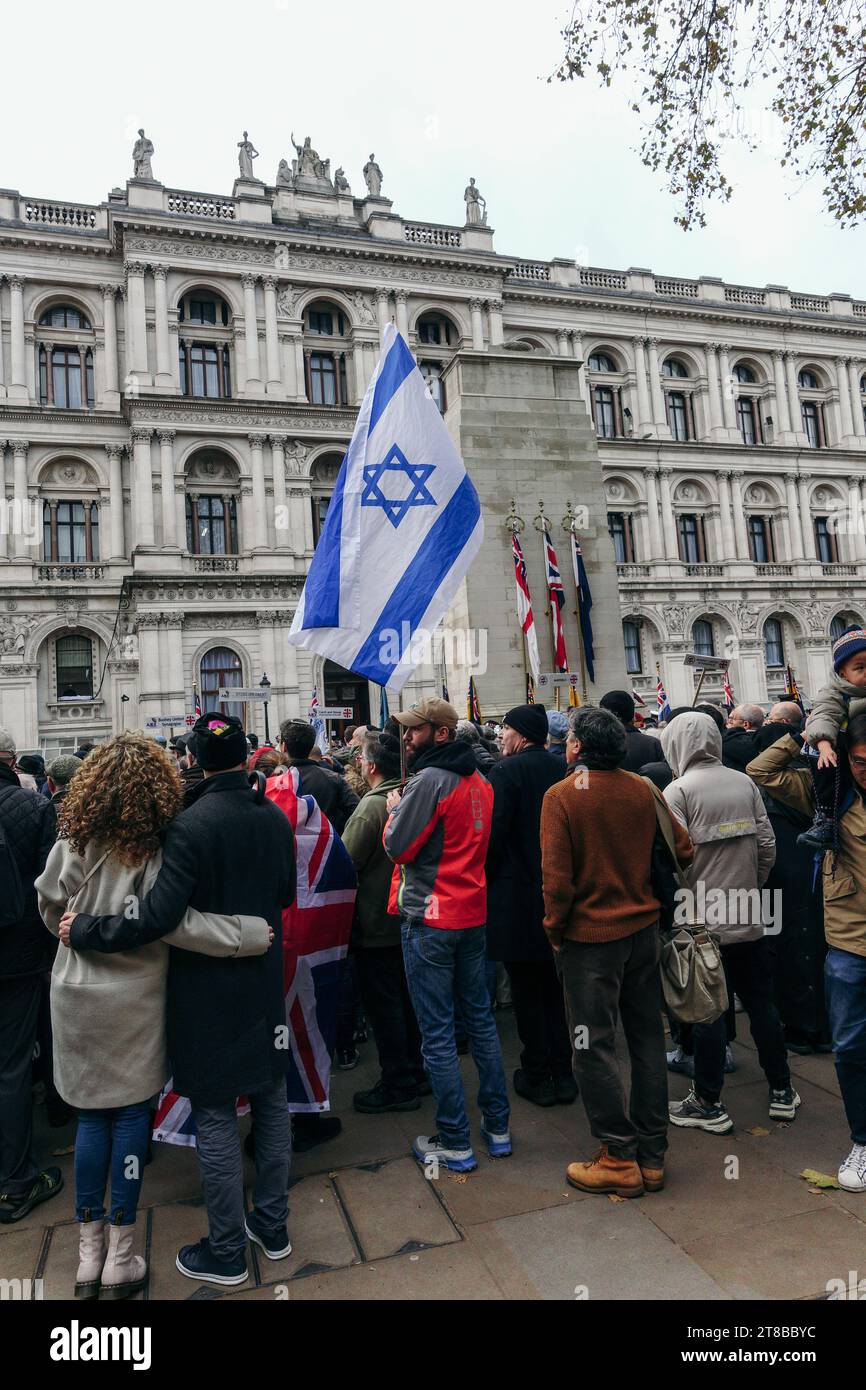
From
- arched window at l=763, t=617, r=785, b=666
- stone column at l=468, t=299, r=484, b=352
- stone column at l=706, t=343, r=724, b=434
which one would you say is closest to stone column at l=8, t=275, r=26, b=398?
stone column at l=468, t=299, r=484, b=352

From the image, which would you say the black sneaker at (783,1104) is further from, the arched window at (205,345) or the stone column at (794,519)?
the stone column at (794,519)

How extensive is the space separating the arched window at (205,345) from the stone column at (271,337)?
153 centimetres

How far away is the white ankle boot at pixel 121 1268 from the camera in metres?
3.15

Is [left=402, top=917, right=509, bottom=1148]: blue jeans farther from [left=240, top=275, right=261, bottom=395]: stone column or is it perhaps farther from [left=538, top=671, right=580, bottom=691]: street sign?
[left=240, top=275, right=261, bottom=395]: stone column

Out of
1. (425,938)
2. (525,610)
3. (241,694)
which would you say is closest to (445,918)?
(425,938)

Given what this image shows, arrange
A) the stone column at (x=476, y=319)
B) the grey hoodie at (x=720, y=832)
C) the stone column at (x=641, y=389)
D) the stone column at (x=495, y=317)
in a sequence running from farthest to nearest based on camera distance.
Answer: the stone column at (x=641, y=389)
the stone column at (x=495, y=317)
the stone column at (x=476, y=319)
the grey hoodie at (x=720, y=832)

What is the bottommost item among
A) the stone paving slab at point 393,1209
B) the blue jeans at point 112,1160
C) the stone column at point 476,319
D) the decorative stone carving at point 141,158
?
the stone paving slab at point 393,1209

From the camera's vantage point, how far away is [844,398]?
43.2m

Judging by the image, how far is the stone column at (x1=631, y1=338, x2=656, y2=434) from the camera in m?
39.3

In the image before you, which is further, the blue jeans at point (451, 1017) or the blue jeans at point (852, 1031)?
the blue jeans at point (451, 1017)

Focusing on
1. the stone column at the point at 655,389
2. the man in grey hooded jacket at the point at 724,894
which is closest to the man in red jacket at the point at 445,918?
the man in grey hooded jacket at the point at 724,894

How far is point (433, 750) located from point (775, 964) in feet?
9.44

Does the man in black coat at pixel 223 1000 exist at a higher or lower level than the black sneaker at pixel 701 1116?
higher

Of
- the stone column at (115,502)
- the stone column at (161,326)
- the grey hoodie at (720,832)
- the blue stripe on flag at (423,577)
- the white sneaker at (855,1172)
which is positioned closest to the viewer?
the white sneaker at (855,1172)
